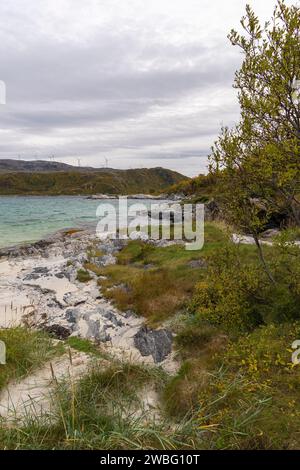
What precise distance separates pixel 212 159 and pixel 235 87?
1.93 m

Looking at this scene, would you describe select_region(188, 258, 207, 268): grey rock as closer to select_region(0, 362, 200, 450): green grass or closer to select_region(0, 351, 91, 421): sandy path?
select_region(0, 351, 91, 421): sandy path

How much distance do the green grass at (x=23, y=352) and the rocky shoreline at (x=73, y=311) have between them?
167 centimetres

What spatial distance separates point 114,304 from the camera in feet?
45.1

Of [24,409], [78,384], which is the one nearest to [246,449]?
[78,384]

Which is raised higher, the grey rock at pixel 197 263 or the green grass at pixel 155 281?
the grey rock at pixel 197 263

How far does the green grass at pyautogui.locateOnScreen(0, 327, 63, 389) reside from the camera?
23.7 feet

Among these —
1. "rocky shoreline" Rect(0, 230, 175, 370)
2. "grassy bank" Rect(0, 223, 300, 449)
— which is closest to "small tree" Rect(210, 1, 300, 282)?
"grassy bank" Rect(0, 223, 300, 449)

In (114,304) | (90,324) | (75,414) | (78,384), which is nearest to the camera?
(75,414)

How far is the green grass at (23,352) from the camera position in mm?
7210

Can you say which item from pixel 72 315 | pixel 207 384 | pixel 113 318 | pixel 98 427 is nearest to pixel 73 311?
pixel 72 315

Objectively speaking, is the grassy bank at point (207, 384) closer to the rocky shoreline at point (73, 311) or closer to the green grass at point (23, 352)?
the green grass at point (23, 352)

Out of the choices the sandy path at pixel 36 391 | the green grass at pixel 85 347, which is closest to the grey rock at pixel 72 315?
the green grass at pixel 85 347

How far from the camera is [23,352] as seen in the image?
782cm
